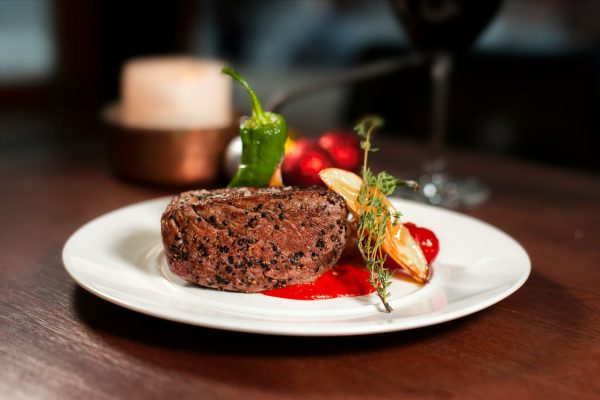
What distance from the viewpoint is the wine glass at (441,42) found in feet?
4.30

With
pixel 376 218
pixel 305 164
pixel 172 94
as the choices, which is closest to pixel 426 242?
pixel 376 218

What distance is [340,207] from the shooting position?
0.84m

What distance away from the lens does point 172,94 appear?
55.7 inches

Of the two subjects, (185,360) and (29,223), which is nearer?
(185,360)

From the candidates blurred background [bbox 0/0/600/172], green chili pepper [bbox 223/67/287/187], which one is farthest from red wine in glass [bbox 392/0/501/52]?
green chili pepper [bbox 223/67/287/187]

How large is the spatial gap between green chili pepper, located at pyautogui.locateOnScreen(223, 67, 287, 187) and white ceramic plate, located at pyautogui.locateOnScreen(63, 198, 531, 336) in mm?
152

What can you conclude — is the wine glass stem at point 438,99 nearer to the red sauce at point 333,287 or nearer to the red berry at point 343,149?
the red berry at point 343,149

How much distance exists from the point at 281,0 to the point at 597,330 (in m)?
3.14

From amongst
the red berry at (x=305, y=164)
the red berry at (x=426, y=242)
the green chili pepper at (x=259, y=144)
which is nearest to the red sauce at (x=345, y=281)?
the red berry at (x=426, y=242)

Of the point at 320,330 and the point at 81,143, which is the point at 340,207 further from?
the point at 81,143

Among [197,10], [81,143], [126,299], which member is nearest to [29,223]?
[126,299]

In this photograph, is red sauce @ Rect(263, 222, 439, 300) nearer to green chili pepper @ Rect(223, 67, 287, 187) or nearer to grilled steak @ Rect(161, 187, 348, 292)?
Result: grilled steak @ Rect(161, 187, 348, 292)

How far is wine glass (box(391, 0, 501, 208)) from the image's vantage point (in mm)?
1310

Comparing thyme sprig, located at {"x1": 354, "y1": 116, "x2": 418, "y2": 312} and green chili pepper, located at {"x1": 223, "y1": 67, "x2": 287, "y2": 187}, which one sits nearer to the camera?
thyme sprig, located at {"x1": 354, "y1": 116, "x2": 418, "y2": 312}
